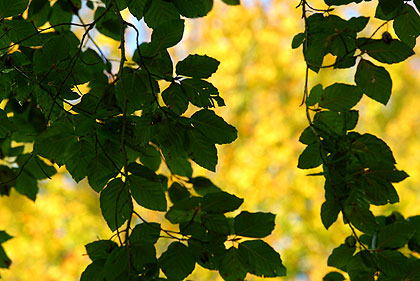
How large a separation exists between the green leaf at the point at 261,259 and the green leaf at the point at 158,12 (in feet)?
1.25

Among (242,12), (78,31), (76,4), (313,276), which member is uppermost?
(242,12)

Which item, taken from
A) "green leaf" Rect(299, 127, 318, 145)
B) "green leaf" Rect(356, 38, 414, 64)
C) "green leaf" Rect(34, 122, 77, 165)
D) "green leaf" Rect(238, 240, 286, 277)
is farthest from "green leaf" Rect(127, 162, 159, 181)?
"green leaf" Rect(356, 38, 414, 64)

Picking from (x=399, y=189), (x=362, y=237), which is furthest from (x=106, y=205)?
(x=399, y=189)

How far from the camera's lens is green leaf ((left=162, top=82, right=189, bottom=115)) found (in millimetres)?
738

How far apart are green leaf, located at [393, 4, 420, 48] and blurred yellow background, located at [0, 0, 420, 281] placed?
3258 millimetres

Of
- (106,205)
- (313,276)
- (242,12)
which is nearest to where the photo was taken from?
(106,205)

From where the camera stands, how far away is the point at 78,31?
5293mm

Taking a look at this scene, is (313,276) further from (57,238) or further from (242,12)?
(242,12)

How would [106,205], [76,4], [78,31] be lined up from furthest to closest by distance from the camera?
[78,31]
[76,4]
[106,205]

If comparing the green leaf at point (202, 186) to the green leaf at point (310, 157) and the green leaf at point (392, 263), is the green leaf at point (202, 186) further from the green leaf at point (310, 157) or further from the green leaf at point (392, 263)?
the green leaf at point (392, 263)

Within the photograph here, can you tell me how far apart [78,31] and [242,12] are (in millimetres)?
1887

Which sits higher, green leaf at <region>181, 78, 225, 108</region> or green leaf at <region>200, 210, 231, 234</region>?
green leaf at <region>181, 78, 225, 108</region>

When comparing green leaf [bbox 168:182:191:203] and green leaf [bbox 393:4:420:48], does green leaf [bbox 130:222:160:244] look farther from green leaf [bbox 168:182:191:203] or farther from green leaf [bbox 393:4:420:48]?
green leaf [bbox 393:4:420:48]

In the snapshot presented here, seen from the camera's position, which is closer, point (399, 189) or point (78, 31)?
point (399, 189)
